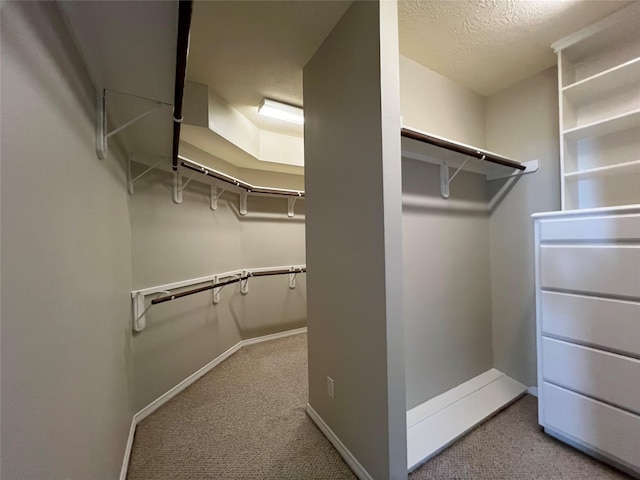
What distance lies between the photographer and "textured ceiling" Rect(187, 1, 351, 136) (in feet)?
4.21

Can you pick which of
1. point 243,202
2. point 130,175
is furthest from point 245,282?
point 130,175

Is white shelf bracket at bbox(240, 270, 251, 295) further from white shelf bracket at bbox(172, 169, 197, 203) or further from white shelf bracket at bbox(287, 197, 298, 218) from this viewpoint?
white shelf bracket at bbox(172, 169, 197, 203)

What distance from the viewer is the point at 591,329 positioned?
1.38 meters

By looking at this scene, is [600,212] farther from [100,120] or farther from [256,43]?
[100,120]

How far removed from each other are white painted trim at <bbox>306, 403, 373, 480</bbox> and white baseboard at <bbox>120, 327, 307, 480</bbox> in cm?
103

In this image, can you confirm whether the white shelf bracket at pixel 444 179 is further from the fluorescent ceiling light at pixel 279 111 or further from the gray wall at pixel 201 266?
the gray wall at pixel 201 266

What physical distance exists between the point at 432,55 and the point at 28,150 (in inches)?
84.7

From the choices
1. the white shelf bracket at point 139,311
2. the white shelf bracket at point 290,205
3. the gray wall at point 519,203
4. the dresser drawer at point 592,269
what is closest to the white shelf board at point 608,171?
the gray wall at point 519,203

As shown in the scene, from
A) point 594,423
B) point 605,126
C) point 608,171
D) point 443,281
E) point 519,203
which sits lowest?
point 594,423

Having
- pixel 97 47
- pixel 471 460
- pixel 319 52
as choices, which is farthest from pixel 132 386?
pixel 319 52

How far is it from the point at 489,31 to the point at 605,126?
3.02 feet

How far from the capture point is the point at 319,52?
1.54 m

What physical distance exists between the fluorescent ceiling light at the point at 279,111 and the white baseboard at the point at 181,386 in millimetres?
2358

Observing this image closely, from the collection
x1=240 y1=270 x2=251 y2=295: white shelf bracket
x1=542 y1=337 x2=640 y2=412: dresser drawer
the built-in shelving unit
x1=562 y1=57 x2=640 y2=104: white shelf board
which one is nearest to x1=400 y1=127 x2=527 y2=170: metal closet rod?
the built-in shelving unit
